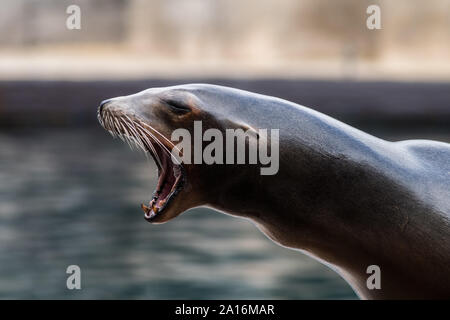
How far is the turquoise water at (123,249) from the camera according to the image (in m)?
6.31

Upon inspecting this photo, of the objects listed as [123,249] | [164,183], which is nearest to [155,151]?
[164,183]

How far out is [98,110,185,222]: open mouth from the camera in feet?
7.15

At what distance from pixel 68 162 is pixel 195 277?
216 inches

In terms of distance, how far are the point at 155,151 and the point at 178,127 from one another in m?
0.09

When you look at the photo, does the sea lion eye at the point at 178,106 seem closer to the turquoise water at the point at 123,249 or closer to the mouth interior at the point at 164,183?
the mouth interior at the point at 164,183

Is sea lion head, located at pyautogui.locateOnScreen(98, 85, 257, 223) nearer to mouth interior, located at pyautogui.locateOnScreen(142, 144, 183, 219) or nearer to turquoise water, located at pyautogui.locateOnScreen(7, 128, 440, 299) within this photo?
mouth interior, located at pyautogui.locateOnScreen(142, 144, 183, 219)

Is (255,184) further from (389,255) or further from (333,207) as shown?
(389,255)

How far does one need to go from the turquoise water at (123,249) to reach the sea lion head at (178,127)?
3.79 metres

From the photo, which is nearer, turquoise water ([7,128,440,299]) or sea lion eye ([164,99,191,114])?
sea lion eye ([164,99,191,114])

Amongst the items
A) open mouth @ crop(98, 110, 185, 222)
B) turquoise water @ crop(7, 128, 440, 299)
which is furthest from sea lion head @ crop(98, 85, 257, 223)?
turquoise water @ crop(7, 128, 440, 299)

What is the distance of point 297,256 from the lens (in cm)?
762

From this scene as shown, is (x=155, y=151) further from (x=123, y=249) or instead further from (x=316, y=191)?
(x=123, y=249)

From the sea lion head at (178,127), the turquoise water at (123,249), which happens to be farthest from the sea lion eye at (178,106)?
the turquoise water at (123,249)
